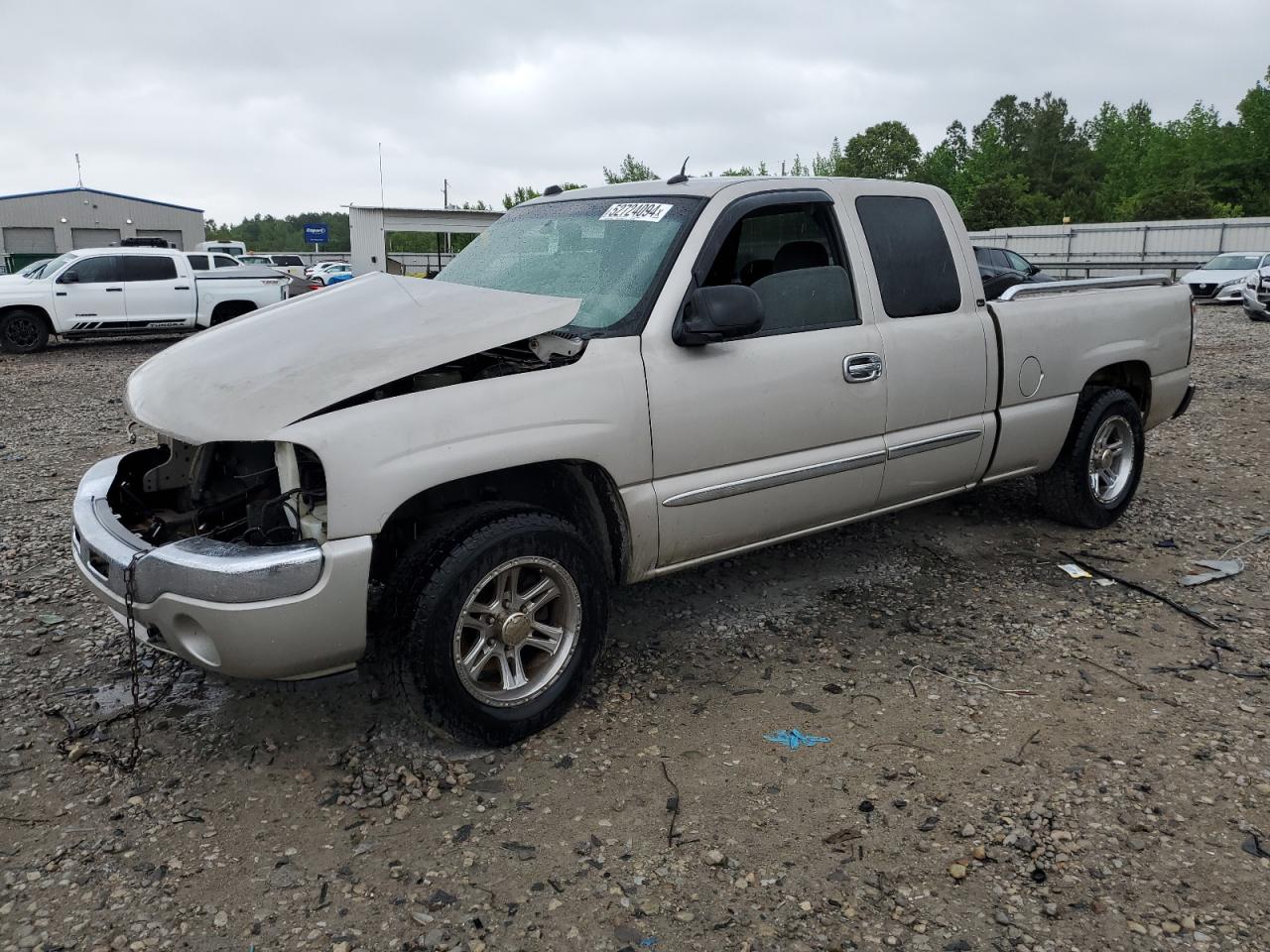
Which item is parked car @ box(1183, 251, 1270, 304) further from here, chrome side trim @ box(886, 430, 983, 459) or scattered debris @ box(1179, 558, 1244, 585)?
chrome side trim @ box(886, 430, 983, 459)

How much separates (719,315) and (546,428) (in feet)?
2.43

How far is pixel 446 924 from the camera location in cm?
258

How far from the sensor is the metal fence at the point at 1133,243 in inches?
1286

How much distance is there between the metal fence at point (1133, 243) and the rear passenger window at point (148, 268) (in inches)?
1039

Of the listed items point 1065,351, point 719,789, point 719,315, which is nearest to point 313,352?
point 719,315

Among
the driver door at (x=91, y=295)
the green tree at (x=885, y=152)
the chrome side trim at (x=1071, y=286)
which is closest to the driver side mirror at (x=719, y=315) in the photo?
the chrome side trim at (x=1071, y=286)

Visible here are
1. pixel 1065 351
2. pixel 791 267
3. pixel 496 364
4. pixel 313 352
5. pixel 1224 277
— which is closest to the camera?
pixel 313 352

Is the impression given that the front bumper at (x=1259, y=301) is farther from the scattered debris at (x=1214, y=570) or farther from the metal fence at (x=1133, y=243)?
the scattered debris at (x=1214, y=570)

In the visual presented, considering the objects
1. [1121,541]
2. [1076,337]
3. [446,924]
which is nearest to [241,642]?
[446,924]

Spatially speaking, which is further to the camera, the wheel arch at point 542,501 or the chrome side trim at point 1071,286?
the chrome side trim at point 1071,286

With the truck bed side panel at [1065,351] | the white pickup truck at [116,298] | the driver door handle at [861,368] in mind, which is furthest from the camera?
the white pickup truck at [116,298]

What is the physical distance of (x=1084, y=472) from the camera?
17.9 feet

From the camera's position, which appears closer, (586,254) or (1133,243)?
(586,254)

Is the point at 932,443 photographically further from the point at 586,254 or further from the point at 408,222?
the point at 408,222
